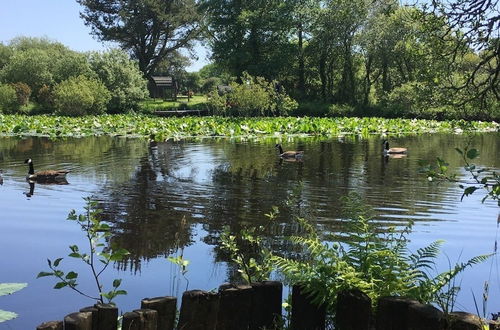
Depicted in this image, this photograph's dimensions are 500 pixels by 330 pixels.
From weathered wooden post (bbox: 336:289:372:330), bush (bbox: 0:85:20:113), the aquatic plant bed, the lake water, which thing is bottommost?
the lake water

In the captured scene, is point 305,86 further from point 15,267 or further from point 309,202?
point 15,267

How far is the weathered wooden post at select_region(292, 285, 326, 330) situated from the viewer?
384 cm

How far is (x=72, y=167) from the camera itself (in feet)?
57.8

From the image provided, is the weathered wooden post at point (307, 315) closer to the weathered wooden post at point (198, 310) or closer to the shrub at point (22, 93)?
the weathered wooden post at point (198, 310)

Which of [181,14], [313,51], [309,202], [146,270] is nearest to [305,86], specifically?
[313,51]

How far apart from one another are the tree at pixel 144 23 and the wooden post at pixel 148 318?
6188 centimetres

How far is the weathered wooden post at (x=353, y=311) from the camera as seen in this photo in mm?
3469

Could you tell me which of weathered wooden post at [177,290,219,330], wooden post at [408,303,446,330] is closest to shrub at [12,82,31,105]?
weathered wooden post at [177,290,219,330]

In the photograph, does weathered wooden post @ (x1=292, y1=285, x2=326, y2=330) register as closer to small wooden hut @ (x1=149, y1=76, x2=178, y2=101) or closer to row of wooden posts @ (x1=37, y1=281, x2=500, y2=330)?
row of wooden posts @ (x1=37, y1=281, x2=500, y2=330)

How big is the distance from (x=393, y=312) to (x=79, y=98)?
4445 cm

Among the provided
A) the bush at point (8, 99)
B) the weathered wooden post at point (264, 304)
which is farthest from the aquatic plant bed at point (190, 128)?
the weathered wooden post at point (264, 304)

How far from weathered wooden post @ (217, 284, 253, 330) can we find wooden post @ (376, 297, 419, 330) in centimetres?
94

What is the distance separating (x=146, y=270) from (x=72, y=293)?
1096 mm

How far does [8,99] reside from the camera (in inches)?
1866
